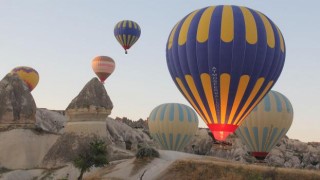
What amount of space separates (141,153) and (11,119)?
1738cm

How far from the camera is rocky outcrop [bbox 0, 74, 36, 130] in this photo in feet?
141

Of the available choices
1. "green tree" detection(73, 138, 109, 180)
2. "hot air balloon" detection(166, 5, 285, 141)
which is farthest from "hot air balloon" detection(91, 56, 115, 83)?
"green tree" detection(73, 138, 109, 180)

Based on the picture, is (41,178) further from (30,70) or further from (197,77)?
(30,70)

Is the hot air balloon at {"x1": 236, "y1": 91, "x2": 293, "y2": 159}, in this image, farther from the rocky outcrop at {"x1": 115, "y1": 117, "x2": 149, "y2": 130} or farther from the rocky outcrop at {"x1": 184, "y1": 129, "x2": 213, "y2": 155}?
the rocky outcrop at {"x1": 115, "y1": 117, "x2": 149, "y2": 130}

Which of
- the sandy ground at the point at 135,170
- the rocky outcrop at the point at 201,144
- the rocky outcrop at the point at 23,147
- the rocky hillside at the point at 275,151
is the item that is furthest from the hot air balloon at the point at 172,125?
the rocky outcrop at the point at 201,144

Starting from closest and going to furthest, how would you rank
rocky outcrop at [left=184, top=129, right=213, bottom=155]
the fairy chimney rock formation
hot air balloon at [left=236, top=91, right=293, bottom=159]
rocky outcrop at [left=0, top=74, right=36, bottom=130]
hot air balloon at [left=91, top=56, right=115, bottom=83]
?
the fairy chimney rock formation
rocky outcrop at [left=0, top=74, right=36, bottom=130]
hot air balloon at [left=236, top=91, right=293, bottom=159]
hot air balloon at [left=91, top=56, right=115, bottom=83]
rocky outcrop at [left=184, top=129, right=213, bottom=155]

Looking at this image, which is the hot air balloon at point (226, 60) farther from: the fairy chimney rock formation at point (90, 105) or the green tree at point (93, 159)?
the green tree at point (93, 159)

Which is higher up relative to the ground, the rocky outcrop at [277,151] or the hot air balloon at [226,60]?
the hot air balloon at [226,60]

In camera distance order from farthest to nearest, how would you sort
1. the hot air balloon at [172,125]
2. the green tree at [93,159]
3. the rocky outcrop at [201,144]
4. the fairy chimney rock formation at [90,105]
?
the rocky outcrop at [201,144]
the hot air balloon at [172,125]
the fairy chimney rock formation at [90,105]
the green tree at [93,159]

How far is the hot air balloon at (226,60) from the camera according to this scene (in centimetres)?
3316

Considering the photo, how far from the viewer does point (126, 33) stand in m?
74.9

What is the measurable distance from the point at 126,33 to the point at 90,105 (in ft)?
121

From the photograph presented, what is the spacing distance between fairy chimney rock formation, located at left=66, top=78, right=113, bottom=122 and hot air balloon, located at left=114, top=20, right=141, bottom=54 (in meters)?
35.0

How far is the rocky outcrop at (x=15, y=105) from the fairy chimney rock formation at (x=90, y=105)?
622 centimetres
